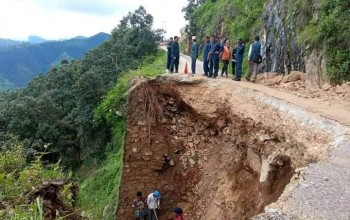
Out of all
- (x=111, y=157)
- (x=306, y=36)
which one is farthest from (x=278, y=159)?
(x=111, y=157)

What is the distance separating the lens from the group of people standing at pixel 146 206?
38.9ft

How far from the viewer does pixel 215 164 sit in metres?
11.5

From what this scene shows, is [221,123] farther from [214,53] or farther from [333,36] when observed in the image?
[333,36]

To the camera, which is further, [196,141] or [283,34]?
[283,34]

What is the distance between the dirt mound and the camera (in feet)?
35.1

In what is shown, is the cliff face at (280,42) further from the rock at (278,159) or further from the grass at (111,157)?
the rock at (278,159)

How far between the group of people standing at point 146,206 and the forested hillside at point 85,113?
467cm

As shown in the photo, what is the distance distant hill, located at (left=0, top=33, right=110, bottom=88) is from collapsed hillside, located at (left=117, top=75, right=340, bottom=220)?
120072 mm

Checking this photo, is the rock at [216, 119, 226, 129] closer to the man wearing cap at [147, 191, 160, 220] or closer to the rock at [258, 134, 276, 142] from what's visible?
the rock at [258, 134, 276, 142]

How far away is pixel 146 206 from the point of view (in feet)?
40.2

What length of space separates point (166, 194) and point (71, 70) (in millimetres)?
19226

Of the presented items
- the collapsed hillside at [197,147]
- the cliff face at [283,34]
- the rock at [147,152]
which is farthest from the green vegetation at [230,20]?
the rock at [147,152]

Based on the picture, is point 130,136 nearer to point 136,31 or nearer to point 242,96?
point 242,96

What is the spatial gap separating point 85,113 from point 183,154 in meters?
11.8
